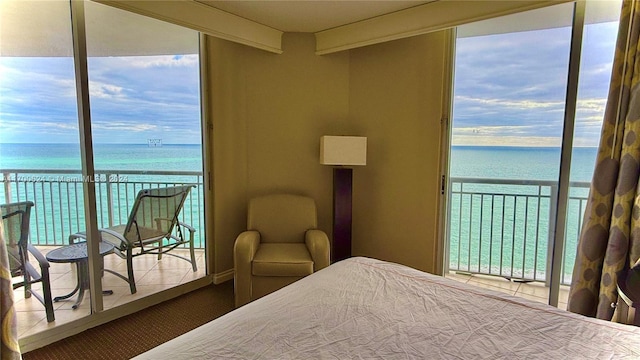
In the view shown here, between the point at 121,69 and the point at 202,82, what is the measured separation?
724mm

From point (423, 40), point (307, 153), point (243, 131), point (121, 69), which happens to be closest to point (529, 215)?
point (423, 40)

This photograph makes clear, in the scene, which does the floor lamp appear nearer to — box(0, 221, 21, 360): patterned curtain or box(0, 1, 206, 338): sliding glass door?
box(0, 1, 206, 338): sliding glass door

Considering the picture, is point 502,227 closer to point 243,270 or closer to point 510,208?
point 510,208

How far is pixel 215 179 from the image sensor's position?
11.3 ft

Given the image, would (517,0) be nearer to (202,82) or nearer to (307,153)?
(307,153)

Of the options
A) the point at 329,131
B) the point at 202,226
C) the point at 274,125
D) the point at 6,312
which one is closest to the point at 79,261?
the point at 6,312

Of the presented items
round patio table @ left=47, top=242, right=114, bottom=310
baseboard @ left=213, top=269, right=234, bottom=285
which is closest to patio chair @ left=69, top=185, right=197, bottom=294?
round patio table @ left=47, top=242, right=114, bottom=310

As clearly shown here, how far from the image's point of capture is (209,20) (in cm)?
291

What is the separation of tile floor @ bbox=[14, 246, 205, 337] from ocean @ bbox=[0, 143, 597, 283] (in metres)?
0.25

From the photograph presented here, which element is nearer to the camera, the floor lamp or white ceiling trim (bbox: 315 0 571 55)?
white ceiling trim (bbox: 315 0 571 55)

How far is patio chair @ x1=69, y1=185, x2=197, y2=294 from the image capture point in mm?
2896

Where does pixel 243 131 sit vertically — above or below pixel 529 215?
above

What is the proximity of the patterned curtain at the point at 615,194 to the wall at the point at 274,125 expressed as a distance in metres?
2.20

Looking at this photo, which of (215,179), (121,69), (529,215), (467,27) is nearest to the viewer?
(121,69)
